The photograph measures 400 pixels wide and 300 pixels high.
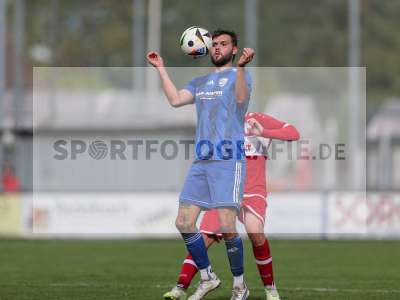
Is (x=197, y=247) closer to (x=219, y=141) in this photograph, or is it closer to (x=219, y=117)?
(x=219, y=141)

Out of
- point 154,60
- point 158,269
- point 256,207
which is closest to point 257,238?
point 256,207

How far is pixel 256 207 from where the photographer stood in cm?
1098

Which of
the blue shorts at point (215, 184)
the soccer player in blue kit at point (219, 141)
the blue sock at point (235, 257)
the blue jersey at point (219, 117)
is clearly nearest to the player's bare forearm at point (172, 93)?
the soccer player in blue kit at point (219, 141)

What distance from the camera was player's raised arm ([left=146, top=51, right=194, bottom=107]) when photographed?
10.3m

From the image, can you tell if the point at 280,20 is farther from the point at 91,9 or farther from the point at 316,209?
the point at 316,209

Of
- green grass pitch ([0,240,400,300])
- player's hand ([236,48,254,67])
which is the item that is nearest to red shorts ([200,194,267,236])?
green grass pitch ([0,240,400,300])

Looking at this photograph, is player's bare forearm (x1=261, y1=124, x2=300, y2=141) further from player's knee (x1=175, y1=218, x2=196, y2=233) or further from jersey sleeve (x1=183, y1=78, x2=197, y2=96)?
player's knee (x1=175, y1=218, x2=196, y2=233)

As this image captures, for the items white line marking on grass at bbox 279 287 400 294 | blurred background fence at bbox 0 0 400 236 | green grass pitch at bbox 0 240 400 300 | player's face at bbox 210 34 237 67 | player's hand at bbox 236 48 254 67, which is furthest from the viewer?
blurred background fence at bbox 0 0 400 236

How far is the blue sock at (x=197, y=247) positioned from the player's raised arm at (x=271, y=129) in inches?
49.5

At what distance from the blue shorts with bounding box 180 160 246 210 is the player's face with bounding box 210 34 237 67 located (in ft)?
3.23

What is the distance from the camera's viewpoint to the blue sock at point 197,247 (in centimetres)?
1066

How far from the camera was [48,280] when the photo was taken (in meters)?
13.3

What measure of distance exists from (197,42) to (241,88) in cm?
89

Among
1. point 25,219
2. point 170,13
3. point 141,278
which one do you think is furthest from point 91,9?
point 141,278
